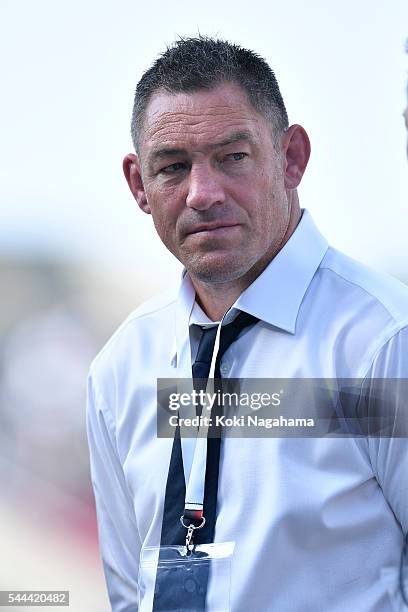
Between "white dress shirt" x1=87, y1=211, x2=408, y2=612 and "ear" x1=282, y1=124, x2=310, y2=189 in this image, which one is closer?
"white dress shirt" x1=87, y1=211, x2=408, y2=612

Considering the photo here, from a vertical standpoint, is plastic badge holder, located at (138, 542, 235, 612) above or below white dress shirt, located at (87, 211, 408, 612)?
below

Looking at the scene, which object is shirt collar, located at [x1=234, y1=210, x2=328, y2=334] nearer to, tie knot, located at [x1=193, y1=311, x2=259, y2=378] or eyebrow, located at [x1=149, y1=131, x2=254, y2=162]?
tie knot, located at [x1=193, y1=311, x2=259, y2=378]

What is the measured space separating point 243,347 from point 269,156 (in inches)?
12.4

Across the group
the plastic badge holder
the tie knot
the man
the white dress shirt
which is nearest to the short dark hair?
the man

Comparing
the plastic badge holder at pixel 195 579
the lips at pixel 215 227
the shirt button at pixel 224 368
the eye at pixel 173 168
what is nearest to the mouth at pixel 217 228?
the lips at pixel 215 227

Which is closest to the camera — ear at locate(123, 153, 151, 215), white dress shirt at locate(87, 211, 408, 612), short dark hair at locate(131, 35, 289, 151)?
white dress shirt at locate(87, 211, 408, 612)

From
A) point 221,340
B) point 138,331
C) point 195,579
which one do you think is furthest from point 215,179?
point 195,579

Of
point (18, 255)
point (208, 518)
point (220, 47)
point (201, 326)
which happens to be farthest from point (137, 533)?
point (220, 47)

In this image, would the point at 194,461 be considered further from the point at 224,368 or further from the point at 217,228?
the point at 217,228

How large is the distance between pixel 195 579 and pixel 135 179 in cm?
68

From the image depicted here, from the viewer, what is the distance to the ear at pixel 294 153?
4.29ft

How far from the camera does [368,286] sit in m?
1.24

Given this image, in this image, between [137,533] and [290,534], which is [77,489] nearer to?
[137,533]

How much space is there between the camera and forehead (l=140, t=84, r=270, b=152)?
3.97ft
